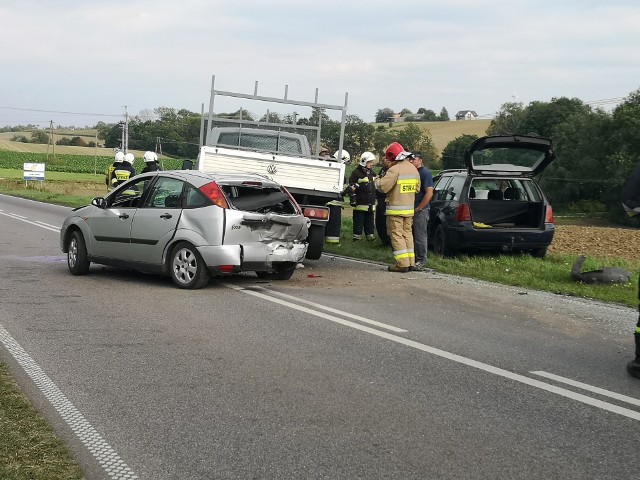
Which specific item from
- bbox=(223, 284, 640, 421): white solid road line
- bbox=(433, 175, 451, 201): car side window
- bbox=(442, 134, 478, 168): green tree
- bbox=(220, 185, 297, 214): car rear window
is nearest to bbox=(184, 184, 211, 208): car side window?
bbox=(220, 185, 297, 214): car rear window

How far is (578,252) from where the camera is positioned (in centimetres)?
1758

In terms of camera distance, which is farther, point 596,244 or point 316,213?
point 596,244

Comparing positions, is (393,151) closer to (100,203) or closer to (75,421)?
(100,203)

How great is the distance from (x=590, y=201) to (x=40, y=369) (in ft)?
232

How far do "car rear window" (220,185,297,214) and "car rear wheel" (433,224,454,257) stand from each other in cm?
393

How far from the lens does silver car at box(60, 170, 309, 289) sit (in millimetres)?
10234

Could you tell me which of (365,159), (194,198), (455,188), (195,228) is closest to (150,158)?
(365,159)

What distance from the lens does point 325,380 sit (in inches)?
236

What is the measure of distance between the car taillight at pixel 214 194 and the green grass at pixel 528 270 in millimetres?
4134

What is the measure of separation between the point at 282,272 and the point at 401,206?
2.35 m

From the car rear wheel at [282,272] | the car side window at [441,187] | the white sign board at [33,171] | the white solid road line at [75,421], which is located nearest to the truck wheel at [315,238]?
the car rear wheel at [282,272]

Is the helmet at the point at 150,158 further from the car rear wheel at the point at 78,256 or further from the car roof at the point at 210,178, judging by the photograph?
the car roof at the point at 210,178

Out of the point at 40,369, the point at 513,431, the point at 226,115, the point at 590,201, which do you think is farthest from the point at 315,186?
the point at 590,201

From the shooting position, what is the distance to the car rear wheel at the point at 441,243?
14.1 m
